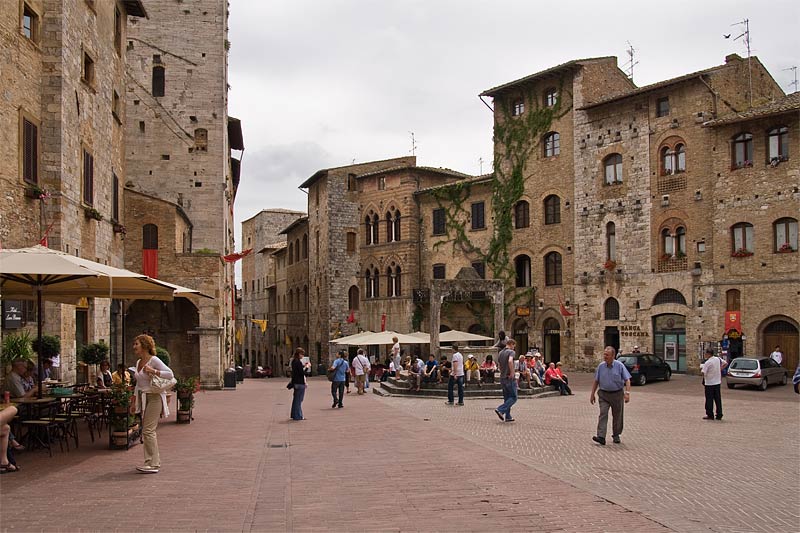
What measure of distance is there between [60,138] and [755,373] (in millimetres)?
23031

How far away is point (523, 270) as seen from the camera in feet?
136

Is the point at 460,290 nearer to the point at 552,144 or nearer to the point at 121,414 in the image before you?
the point at 552,144

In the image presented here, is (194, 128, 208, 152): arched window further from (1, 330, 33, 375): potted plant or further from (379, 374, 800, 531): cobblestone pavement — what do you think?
(1, 330, 33, 375): potted plant

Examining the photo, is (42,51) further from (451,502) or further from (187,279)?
(451,502)

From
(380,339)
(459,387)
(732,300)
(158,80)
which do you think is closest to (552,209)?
(732,300)

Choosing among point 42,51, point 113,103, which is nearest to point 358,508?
point 42,51

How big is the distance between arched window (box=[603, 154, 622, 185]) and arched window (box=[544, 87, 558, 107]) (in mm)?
4595

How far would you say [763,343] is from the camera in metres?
30.7

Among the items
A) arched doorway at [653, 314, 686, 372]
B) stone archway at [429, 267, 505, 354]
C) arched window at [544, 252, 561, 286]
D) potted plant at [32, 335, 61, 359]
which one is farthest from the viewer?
arched window at [544, 252, 561, 286]

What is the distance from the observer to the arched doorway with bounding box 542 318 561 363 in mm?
39438

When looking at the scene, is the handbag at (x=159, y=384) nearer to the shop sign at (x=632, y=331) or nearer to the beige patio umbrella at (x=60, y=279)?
the beige patio umbrella at (x=60, y=279)

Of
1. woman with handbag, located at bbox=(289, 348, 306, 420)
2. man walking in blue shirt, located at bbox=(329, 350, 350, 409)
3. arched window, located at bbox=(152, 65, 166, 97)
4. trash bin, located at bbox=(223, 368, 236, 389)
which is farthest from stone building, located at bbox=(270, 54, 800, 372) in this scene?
woman with handbag, located at bbox=(289, 348, 306, 420)

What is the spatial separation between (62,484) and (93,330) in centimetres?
1390

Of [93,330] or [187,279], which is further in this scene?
[187,279]
